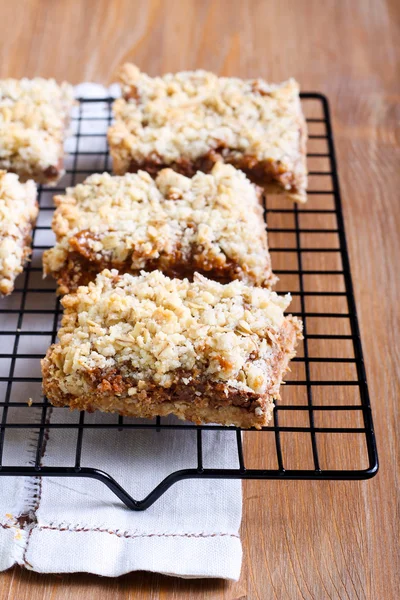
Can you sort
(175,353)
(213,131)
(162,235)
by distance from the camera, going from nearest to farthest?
(175,353)
(162,235)
(213,131)

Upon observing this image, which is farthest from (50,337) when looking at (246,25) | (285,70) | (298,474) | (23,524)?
(246,25)

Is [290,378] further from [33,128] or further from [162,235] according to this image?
[33,128]

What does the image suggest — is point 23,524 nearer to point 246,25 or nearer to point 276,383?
point 276,383

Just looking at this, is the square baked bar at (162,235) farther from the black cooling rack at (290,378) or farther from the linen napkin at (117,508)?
the linen napkin at (117,508)

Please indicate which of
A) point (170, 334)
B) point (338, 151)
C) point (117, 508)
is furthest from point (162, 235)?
point (338, 151)

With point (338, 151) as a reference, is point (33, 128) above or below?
below

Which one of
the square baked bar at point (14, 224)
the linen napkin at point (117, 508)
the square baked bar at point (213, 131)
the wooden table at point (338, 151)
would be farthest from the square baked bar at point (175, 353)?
the square baked bar at point (213, 131)

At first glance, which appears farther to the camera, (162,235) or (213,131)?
(213,131)
